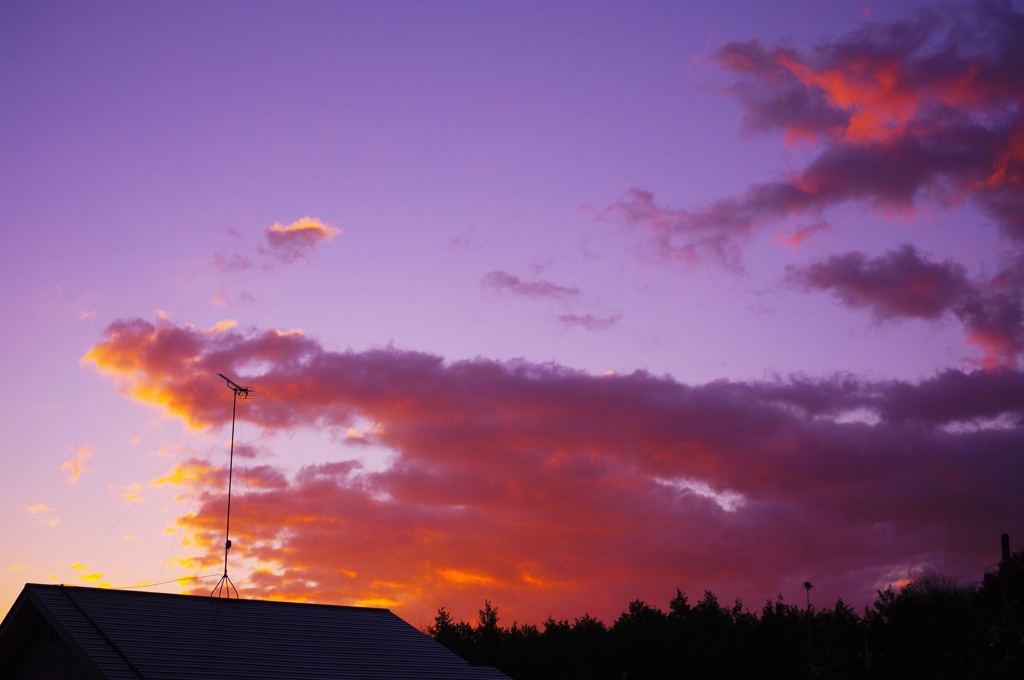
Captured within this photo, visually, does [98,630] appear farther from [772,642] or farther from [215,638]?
[772,642]

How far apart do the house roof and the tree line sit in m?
40.8

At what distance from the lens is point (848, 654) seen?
70.2m

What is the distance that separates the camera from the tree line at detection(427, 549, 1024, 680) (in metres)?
66.3

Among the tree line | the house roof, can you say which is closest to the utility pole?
the tree line

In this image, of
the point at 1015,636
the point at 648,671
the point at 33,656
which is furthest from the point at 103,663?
the point at 648,671

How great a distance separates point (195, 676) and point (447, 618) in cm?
6964

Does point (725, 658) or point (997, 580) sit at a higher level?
point (997, 580)

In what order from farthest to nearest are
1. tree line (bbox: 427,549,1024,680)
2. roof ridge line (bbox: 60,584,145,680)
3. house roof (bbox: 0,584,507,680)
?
tree line (bbox: 427,549,1024,680) → house roof (bbox: 0,584,507,680) → roof ridge line (bbox: 60,584,145,680)

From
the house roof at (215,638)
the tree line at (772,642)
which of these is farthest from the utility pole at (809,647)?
the house roof at (215,638)

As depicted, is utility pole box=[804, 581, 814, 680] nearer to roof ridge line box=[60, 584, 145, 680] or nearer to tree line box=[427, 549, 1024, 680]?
tree line box=[427, 549, 1024, 680]

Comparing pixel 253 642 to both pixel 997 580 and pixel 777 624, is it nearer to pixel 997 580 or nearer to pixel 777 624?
pixel 777 624

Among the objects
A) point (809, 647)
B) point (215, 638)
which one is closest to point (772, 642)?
point (809, 647)

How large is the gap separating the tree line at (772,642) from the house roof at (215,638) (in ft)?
134

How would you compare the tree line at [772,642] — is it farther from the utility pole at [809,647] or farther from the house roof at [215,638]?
the house roof at [215,638]
